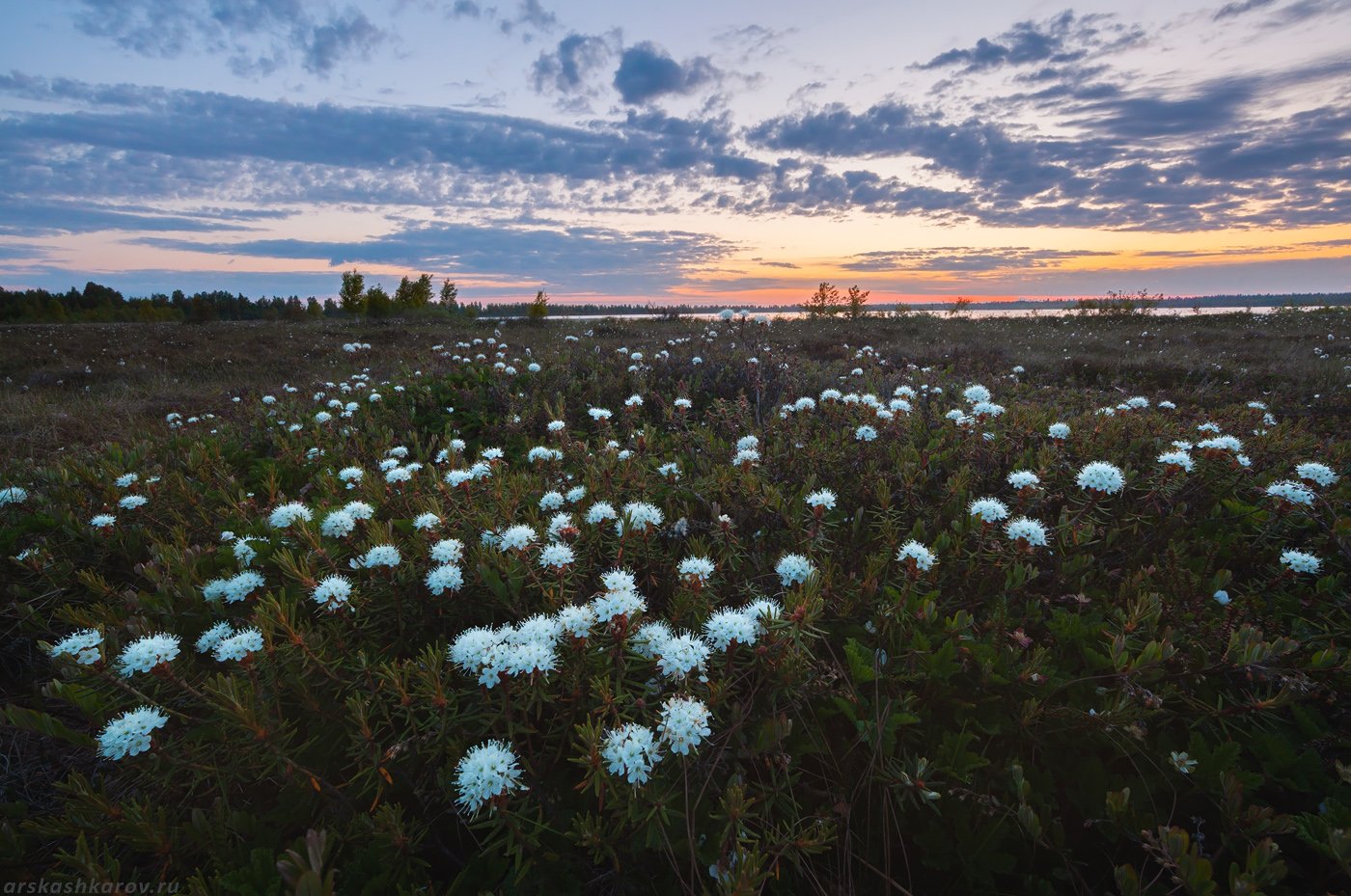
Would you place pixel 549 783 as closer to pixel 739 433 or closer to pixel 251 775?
pixel 251 775

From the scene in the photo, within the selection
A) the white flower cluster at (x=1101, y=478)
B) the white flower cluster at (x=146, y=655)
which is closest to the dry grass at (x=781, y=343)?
the white flower cluster at (x=1101, y=478)

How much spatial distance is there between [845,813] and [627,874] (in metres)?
0.66

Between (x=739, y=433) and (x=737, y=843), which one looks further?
(x=739, y=433)

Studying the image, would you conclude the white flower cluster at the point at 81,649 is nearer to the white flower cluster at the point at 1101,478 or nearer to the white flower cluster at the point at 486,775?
the white flower cluster at the point at 486,775

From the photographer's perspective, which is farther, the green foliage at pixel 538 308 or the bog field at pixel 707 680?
the green foliage at pixel 538 308

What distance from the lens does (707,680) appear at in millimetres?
1762

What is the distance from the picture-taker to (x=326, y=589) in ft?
6.92

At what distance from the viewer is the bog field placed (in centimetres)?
163

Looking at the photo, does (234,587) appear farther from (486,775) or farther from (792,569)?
(792,569)

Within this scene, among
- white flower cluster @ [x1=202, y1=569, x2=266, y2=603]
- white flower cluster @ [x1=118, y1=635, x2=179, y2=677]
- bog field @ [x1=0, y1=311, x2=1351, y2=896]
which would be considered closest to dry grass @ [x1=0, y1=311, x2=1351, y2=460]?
bog field @ [x1=0, y1=311, x2=1351, y2=896]

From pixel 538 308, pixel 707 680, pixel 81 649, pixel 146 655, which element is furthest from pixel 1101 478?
pixel 538 308

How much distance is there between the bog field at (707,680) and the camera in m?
1.63

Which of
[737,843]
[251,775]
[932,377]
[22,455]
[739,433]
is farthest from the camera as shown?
[932,377]

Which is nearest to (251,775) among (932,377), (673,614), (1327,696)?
(673,614)
